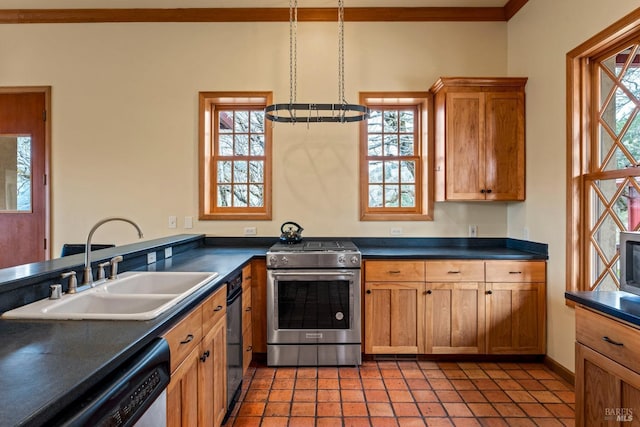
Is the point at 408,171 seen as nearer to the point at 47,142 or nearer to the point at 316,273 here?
the point at 316,273

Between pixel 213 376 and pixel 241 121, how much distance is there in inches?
101

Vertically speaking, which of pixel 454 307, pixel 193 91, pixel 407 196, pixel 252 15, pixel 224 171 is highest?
pixel 252 15

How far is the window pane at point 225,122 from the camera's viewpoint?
360 centimetres

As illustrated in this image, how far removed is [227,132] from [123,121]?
99 cm

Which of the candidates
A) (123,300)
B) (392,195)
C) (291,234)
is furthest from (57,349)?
(392,195)

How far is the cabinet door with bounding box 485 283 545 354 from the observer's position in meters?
2.85

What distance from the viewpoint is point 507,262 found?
2.86 meters

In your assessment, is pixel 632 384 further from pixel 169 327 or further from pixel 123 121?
pixel 123 121

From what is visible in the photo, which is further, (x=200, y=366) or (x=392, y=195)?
(x=392, y=195)

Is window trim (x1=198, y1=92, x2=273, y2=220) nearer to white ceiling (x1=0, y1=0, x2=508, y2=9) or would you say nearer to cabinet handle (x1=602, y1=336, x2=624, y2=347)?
white ceiling (x1=0, y1=0, x2=508, y2=9)

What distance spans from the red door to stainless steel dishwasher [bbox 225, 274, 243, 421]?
96.1 inches

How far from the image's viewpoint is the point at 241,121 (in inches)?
141

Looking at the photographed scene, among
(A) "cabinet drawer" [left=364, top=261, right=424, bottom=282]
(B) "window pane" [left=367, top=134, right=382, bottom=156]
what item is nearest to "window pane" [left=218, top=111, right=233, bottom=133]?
(B) "window pane" [left=367, top=134, right=382, bottom=156]

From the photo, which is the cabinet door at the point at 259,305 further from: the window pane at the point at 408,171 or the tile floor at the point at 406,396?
the window pane at the point at 408,171
